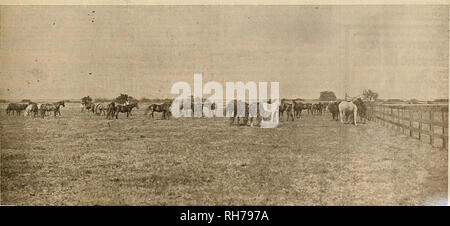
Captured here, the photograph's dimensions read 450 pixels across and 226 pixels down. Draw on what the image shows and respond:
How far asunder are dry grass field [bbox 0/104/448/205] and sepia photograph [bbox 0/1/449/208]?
0.07 ft

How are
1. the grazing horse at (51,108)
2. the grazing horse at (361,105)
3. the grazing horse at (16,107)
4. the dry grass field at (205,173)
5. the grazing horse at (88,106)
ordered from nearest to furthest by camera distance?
1. the dry grass field at (205,173)
2. the grazing horse at (16,107)
3. the grazing horse at (88,106)
4. the grazing horse at (361,105)
5. the grazing horse at (51,108)

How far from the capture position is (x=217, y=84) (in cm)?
657

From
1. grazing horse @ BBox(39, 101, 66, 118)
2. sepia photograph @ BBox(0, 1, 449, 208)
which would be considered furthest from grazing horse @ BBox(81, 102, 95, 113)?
sepia photograph @ BBox(0, 1, 449, 208)

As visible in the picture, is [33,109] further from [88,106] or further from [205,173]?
[205,173]

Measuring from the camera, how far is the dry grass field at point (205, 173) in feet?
18.7

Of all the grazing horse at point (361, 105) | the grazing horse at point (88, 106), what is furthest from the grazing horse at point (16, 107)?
the grazing horse at point (361, 105)

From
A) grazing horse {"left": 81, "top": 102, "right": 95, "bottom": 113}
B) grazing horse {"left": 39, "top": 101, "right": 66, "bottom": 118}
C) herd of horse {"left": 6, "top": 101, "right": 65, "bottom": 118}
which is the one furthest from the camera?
grazing horse {"left": 39, "top": 101, "right": 66, "bottom": 118}

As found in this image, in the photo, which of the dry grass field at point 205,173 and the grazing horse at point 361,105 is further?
the grazing horse at point 361,105

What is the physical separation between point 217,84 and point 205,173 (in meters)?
1.60

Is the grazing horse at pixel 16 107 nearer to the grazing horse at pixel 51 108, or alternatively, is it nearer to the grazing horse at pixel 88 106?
the grazing horse at pixel 51 108

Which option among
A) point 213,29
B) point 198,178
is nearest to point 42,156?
point 198,178

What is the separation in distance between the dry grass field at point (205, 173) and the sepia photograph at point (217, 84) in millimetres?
20

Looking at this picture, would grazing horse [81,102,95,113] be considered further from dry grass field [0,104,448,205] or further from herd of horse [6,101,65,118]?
dry grass field [0,104,448,205]

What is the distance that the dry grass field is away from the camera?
18.7 feet
